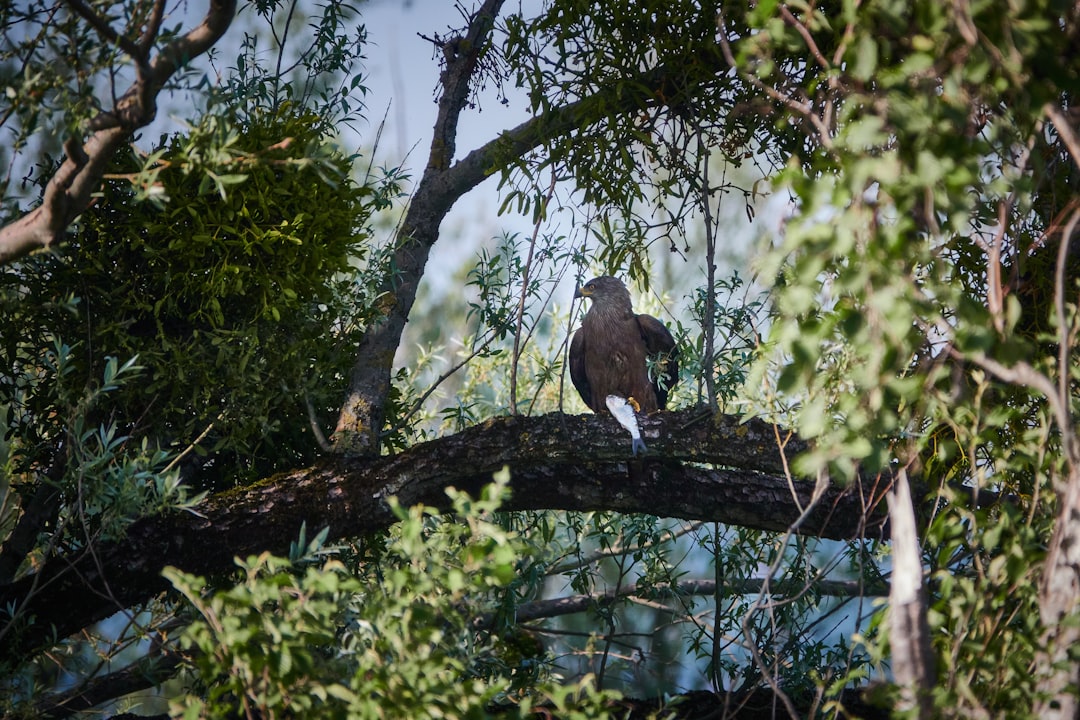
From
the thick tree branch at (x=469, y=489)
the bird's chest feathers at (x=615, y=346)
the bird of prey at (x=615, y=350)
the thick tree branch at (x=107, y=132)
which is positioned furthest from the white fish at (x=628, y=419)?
the thick tree branch at (x=107, y=132)

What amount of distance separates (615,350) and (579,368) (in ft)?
0.86

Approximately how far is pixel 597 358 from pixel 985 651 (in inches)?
112

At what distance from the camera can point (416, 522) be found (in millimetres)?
1615

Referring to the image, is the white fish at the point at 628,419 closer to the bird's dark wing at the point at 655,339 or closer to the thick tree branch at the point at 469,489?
the thick tree branch at the point at 469,489

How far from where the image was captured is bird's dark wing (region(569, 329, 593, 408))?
4.54m

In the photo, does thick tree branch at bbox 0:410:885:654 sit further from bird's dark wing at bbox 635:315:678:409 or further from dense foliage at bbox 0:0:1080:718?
bird's dark wing at bbox 635:315:678:409

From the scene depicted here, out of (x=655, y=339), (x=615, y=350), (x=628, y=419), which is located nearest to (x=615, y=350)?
(x=615, y=350)

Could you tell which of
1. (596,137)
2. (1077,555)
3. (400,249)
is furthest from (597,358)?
(1077,555)

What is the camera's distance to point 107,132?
190 cm

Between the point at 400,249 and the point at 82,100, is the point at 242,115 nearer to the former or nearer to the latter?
the point at 400,249

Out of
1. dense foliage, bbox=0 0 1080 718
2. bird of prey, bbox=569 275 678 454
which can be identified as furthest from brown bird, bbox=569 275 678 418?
dense foliage, bbox=0 0 1080 718

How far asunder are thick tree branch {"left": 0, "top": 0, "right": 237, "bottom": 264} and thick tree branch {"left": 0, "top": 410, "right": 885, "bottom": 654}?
870 millimetres

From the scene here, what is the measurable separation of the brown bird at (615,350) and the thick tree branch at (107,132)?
259cm

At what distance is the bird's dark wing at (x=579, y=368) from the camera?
454 cm
